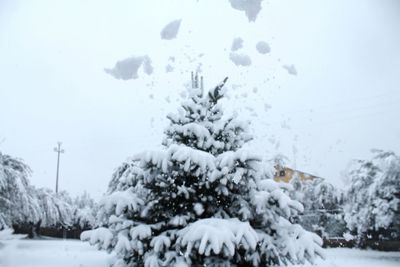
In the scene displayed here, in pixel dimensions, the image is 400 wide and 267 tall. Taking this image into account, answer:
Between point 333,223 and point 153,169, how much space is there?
3174 cm

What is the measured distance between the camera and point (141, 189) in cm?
670

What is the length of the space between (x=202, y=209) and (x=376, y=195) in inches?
730

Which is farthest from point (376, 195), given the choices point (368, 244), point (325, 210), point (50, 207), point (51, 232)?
point (51, 232)

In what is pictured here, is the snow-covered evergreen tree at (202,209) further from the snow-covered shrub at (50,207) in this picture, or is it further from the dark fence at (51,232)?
the dark fence at (51,232)

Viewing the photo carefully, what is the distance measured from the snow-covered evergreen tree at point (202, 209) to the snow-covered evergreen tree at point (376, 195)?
16.7 m

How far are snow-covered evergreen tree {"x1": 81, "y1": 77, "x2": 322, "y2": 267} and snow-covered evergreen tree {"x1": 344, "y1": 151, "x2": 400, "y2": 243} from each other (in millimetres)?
16734

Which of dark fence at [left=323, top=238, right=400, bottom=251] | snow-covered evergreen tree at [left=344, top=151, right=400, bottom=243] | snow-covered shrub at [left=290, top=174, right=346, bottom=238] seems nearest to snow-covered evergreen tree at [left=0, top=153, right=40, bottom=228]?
snow-covered evergreen tree at [left=344, top=151, right=400, bottom=243]

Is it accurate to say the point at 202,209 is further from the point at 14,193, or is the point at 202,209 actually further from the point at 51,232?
the point at 51,232

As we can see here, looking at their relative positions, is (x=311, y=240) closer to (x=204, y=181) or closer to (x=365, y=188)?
(x=204, y=181)

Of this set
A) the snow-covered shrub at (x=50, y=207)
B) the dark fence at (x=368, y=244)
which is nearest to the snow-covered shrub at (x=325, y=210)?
the dark fence at (x=368, y=244)

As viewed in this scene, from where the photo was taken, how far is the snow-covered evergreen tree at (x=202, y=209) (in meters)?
5.71

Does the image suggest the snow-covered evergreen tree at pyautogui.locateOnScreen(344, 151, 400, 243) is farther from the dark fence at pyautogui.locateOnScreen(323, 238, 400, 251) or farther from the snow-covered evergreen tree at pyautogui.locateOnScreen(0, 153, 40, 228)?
the snow-covered evergreen tree at pyautogui.locateOnScreen(0, 153, 40, 228)

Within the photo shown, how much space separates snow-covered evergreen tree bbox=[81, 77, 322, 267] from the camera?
5.71 m

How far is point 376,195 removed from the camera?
71.8 feet
